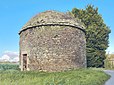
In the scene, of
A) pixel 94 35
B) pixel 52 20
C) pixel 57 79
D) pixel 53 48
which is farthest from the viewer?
pixel 94 35

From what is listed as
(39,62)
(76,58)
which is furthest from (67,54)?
(39,62)

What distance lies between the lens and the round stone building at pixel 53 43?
2173cm

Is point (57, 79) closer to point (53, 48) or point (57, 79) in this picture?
point (57, 79)

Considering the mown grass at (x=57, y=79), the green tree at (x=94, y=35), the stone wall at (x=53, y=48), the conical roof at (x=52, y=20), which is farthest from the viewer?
the green tree at (x=94, y=35)

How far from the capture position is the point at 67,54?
2203cm

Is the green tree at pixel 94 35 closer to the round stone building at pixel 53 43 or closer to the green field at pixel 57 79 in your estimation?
the round stone building at pixel 53 43

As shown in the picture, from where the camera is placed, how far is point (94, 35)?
39.9 meters

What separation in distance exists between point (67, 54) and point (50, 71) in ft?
7.60

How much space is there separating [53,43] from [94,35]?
764 inches

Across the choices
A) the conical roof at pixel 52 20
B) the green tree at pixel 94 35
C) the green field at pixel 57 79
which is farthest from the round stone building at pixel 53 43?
the green tree at pixel 94 35

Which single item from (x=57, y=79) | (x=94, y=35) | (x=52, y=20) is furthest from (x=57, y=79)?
(x=94, y=35)

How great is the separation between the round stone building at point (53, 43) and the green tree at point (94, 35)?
15751 mm

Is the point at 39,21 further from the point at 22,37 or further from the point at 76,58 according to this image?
the point at 76,58

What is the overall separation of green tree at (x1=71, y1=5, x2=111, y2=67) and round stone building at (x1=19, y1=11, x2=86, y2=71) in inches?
620
